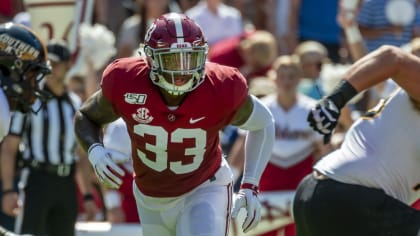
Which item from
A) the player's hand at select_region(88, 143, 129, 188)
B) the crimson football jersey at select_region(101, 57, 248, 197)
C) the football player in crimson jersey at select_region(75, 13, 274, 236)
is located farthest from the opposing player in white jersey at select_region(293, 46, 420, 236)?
the player's hand at select_region(88, 143, 129, 188)

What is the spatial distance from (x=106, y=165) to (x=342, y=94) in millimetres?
1053

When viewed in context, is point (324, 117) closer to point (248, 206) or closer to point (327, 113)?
point (327, 113)

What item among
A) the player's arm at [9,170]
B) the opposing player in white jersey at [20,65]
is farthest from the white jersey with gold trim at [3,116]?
the player's arm at [9,170]

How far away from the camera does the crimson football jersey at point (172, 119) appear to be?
Result: 5207mm

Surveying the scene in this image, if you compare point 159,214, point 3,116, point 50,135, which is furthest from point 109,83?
point 50,135

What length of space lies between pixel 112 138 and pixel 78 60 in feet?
3.88

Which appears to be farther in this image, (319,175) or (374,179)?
(319,175)

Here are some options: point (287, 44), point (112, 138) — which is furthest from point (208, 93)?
point (287, 44)

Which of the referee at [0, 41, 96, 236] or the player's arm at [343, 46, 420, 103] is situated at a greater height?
the player's arm at [343, 46, 420, 103]

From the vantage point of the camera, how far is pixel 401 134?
539 cm

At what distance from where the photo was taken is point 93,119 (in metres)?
5.40

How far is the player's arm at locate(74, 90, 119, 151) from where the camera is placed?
5309 millimetres

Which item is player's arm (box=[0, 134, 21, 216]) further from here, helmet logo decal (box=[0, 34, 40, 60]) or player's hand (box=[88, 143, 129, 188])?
player's hand (box=[88, 143, 129, 188])

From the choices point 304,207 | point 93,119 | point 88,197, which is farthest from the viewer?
point 88,197
